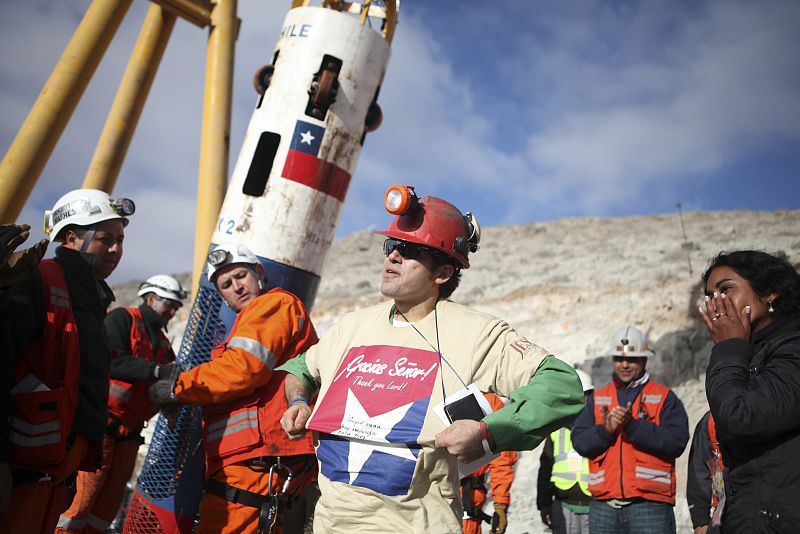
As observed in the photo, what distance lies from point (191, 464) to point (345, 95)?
142 inches

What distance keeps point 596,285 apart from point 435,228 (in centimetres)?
1628

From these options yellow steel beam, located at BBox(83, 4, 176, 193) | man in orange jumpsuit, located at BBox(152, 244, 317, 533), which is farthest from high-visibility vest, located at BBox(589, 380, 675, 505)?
yellow steel beam, located at BBox(83, 4, 176, 193)

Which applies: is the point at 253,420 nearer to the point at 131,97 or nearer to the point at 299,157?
the point at 299,157

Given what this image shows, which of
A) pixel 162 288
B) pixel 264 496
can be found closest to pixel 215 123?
pixel 162 288

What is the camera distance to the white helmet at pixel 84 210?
3977 millimetres

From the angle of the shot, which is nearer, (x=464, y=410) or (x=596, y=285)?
(x=464, y=410)

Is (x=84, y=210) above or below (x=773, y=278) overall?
below

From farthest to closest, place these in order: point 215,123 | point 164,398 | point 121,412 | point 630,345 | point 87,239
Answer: point 215,123
point 630,345
point 121,412
point 164,398
point 87,239

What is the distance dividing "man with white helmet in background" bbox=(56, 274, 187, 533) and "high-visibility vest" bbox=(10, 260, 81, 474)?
1.55m

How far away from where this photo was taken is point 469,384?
2.54 metres

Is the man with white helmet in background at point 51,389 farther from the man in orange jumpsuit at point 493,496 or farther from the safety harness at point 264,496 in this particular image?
the man in orange jumpsuit at point 493,496

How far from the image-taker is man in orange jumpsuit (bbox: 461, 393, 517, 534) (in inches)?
259

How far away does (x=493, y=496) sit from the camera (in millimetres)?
6805

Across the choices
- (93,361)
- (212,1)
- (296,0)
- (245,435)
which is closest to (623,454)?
(245,435)
